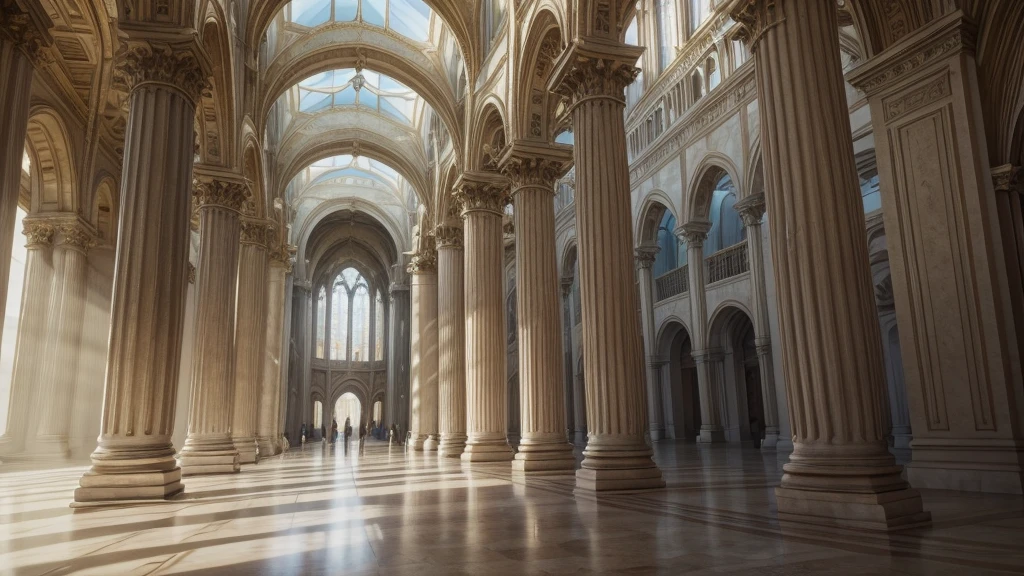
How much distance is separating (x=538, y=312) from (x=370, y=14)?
→ 1191cm

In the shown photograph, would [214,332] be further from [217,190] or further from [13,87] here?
[13,87]

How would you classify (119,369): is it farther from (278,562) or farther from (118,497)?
(278,562)

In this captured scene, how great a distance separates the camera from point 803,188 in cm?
617

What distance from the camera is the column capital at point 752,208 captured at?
17859 millimetres

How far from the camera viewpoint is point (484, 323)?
49.3ft

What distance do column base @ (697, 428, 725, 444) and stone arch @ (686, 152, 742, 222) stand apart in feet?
21.5

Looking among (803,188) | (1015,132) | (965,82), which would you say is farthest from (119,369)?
(1015,132)

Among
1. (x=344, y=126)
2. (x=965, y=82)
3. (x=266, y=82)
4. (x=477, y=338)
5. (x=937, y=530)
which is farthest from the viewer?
(x=344, y=126)

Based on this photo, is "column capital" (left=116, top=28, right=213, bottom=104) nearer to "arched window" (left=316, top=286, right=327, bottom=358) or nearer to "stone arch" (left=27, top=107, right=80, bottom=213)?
"stone arch" (left=27, top=107, right=80, bottom=213)

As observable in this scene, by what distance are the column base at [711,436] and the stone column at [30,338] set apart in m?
18.2

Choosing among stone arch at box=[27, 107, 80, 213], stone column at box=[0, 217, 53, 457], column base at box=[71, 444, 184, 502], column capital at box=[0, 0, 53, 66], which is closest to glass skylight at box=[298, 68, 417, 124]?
stone arch at box=[27, 107, 80, 213]

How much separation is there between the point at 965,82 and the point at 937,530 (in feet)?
18.7

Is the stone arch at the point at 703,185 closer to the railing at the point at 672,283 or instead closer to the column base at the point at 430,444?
the railing at the point at 672,283

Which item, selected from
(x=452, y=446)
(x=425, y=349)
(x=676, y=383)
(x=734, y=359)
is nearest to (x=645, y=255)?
(x=734, y=359)
